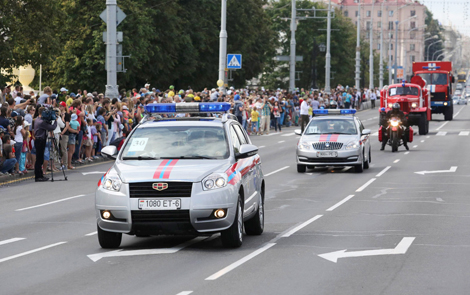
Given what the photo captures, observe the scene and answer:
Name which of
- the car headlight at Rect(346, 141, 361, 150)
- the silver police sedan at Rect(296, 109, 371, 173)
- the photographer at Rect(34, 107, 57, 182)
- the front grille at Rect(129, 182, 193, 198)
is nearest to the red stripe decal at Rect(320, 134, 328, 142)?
the silver police sedan at Rect(296, 109, 371, 173)

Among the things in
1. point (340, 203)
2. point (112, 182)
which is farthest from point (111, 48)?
point (112, 182)

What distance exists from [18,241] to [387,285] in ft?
18.0

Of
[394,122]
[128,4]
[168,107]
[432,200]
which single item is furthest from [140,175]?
[128,4]

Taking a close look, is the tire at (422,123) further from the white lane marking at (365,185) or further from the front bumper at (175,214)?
the front bumper at (175,214)

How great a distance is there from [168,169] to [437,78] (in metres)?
48.8

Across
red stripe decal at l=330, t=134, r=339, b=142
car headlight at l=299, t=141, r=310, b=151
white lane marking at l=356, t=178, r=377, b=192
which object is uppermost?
red stripe decal at l=330, t=134, r=339, b=142

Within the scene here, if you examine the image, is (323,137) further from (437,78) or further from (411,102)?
(437,78)

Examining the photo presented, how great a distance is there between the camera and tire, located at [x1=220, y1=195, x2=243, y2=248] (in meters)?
10.9

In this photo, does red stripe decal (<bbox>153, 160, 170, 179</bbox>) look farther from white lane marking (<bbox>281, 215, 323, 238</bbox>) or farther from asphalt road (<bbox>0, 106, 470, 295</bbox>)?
white lane marking (<bbox>281, 215, 323, 238</bbox>)

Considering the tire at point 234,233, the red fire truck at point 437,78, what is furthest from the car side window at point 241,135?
the red fire truck at point 437,78

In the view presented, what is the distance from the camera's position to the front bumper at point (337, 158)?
23688mm

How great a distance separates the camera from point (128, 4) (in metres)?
47.3

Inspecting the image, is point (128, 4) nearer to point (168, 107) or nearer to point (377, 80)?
point (168, 107)

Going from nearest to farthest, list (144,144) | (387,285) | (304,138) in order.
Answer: (387,285), (144,144), (304,138)
